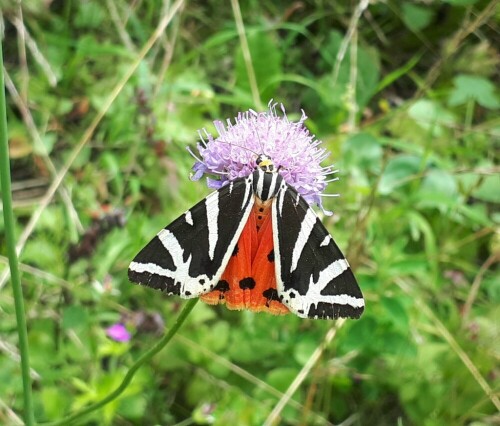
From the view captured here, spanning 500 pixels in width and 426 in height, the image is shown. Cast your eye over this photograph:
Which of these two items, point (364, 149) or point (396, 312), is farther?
point (364, 149)

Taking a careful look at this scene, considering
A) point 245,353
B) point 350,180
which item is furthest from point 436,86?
point 245,353

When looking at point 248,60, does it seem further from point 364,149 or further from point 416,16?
point 416,16

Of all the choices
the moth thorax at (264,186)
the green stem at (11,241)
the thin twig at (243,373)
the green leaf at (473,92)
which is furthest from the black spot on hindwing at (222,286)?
the green leaf at (473,92)

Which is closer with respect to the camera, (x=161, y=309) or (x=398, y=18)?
(x=161, y=309)

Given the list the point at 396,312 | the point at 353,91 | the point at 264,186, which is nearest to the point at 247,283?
the point at 264,186

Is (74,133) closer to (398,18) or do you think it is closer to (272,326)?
(272,326)

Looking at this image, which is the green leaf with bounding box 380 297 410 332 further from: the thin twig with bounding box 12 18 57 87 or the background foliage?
the thin twig with bounding box 12 18 57 87

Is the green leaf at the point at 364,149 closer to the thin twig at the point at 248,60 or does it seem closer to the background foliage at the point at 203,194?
the background foliage at the point at 203,194

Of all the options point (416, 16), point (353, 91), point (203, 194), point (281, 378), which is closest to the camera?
point (281, 378)
